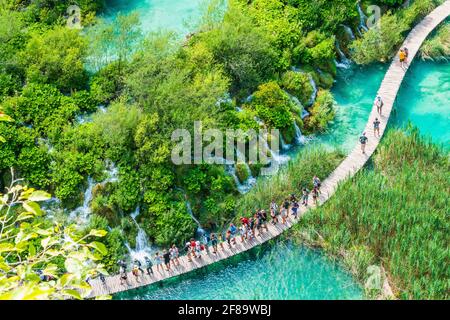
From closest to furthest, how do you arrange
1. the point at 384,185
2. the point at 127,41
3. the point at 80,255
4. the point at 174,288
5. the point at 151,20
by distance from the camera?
the point at 80,255 → the point at 174,288 → the point at 384,185 → the point at 127,41 → the point at 151,20

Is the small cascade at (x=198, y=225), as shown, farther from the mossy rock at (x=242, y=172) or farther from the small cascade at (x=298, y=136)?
the small cascade at (x=298, y=136)

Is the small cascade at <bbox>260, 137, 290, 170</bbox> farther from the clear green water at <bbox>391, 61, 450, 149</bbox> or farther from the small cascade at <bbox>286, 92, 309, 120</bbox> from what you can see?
the clear green water at <bbox>391, 61, 450, 149</bbox>

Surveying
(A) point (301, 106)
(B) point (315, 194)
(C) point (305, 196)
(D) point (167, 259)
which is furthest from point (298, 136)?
(D) point (167, 259)

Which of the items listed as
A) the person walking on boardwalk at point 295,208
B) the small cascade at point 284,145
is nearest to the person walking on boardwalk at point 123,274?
the person walking on boardwalk at point 295,208

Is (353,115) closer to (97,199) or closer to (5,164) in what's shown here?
(97,199)

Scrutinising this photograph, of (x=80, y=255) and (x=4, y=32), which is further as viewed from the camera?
(x=4, y=32)
